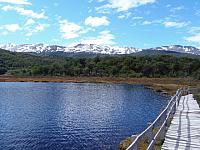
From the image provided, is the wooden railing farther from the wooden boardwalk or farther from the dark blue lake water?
the dark blue lake water

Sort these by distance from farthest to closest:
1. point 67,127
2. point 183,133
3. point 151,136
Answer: point 67,127 < point 183,133 < point 151,136

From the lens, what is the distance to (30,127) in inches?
1553

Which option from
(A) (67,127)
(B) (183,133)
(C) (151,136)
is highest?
(C) (151,136)

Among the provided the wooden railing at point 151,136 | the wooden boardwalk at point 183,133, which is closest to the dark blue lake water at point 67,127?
the wooden boardwalk at point 183,133

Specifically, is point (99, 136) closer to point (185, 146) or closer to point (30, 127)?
point (30, 127)

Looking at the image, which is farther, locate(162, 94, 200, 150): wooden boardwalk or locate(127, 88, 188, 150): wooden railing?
locate(162, 94, 200, 150): wooden boardwalk

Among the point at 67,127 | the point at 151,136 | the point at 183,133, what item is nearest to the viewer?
the point at 151,136

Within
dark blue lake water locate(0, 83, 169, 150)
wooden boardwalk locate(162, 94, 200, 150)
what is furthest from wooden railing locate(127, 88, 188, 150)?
dark blue lake water locate(0, 83, 169, 150)

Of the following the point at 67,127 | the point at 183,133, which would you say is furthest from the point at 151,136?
the point at 67,127

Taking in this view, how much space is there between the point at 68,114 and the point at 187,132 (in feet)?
101

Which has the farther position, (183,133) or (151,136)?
(183,133)

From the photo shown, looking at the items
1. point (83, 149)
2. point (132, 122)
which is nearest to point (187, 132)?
point (83, 149)

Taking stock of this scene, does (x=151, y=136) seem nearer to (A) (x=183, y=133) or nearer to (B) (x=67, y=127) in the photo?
(A) (x=183, y=133)

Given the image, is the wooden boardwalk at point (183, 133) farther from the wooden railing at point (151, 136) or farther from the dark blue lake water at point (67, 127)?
the dark blue lake water at point (67, 127)
